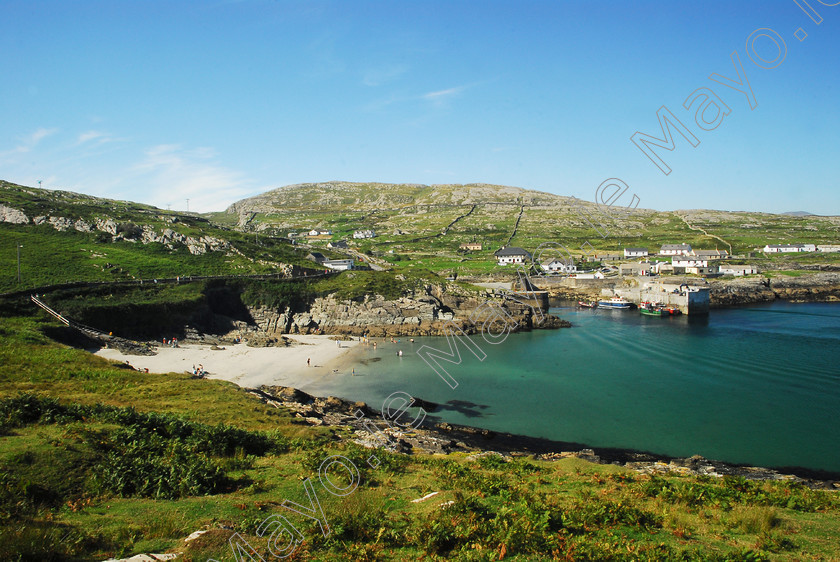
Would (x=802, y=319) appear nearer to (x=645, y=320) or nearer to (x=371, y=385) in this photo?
(x=645, y=320)

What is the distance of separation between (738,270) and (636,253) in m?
18.4

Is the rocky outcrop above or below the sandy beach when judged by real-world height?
above

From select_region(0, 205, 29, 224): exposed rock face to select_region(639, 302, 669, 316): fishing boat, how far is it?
83.5 metres

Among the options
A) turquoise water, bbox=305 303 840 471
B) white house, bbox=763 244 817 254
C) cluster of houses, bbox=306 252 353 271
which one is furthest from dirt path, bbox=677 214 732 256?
cluster of houses, bbox=306 252 353 271

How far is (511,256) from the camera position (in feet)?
299

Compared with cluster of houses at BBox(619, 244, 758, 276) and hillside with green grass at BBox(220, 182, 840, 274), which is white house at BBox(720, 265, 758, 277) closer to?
cluster of houses at BBox(619, 244, 758, 276)

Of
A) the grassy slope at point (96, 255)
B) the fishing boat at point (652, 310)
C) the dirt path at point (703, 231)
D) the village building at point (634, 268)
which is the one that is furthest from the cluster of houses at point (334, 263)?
the dirt path at point (703, 231)

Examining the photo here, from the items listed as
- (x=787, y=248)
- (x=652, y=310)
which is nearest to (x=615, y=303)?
(x=652, y=310)

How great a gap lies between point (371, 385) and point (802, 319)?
51681 mm

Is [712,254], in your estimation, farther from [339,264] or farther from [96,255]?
[96,255]

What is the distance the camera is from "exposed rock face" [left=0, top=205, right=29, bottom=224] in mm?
59656

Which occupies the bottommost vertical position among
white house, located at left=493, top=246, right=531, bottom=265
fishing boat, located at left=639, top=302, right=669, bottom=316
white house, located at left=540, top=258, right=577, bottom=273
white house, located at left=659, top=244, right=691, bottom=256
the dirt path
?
fishing boat, located at left=639, top=302, right=669, bottom=316

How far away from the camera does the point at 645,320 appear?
57.4 meters

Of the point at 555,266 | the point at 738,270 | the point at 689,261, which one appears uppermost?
the point at 689,261
